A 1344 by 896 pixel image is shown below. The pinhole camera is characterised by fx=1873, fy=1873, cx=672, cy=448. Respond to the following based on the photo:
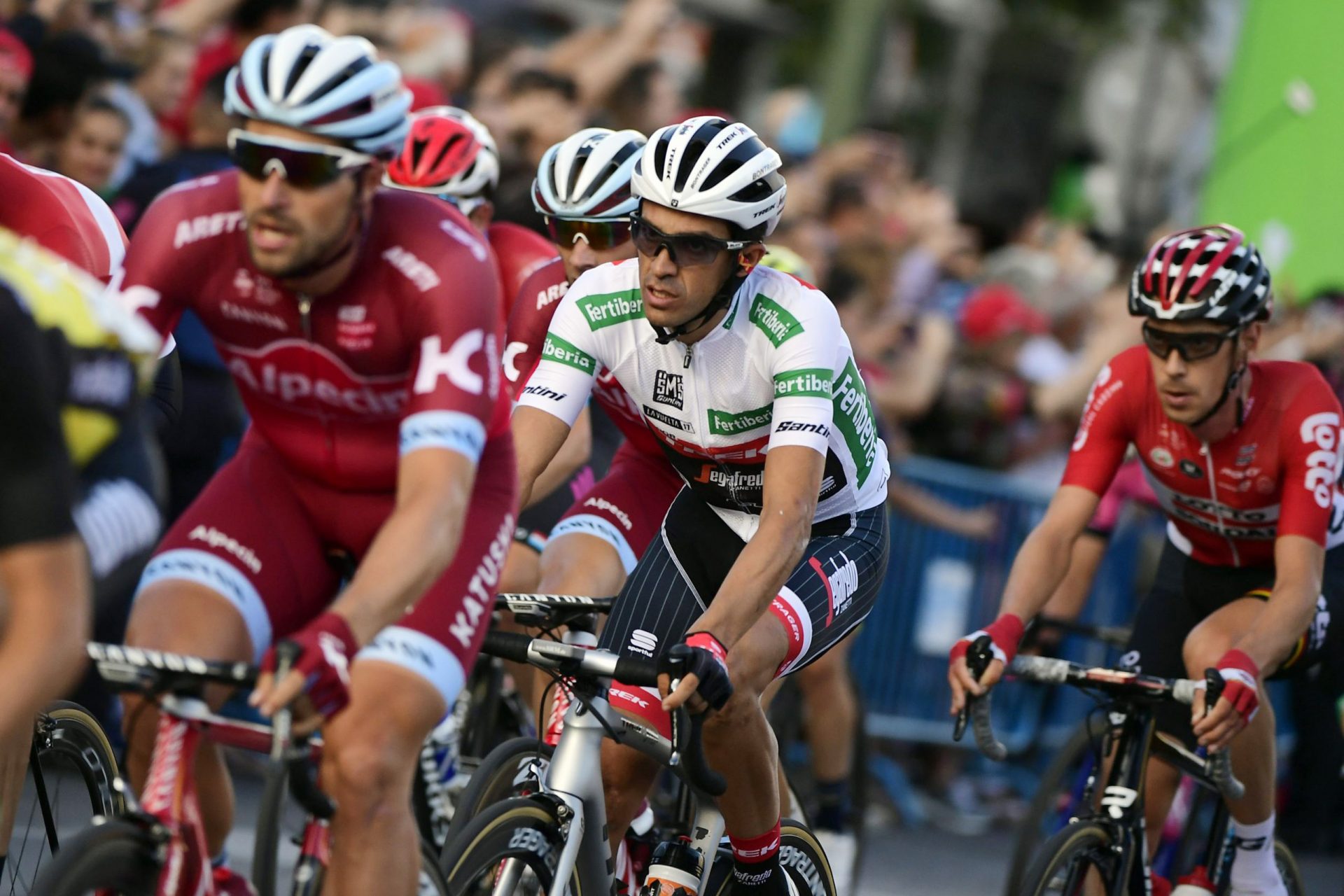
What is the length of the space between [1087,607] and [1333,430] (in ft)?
17.5

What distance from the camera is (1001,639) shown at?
225 inches

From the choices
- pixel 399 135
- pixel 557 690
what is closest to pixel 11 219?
pixel 399 135

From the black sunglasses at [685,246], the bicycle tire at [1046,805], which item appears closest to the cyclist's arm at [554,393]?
the black sunglasses at [685,246]

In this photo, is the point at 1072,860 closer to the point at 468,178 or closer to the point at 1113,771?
the point at 1113,771

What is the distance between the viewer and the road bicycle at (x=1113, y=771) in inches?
221

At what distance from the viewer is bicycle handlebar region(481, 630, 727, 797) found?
4418 mm

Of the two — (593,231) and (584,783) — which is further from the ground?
(593,231)

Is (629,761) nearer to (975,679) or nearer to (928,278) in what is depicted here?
(975,679)

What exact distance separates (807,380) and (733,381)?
0.90 ft

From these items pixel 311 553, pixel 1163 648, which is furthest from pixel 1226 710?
pixel 311 553

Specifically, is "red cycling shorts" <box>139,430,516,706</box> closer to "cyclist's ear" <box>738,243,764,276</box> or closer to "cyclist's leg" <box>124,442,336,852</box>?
"cyclist's leg" <box>124,442,336,852</box>

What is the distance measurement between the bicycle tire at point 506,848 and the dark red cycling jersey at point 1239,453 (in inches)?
100

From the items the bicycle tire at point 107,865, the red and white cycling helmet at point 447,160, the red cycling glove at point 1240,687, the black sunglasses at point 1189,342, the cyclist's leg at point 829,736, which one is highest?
the red and white cycling helmet at point 447,160

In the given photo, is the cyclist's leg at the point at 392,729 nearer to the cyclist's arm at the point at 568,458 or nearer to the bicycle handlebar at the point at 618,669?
the bicycle handlebar at the point at 618,669
